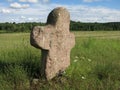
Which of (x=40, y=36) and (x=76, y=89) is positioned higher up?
(x=40, y=36)

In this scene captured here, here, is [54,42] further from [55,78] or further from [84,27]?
[84,27]

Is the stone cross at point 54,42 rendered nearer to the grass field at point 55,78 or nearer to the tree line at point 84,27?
the grass field at point 55,78

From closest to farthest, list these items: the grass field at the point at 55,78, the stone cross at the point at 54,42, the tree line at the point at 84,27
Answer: the grass field at the point at 55,78, the stone cross at the point at 54,42, the tree line at the point at 84,27

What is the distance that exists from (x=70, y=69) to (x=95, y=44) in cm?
760

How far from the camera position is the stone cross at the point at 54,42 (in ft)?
31.9

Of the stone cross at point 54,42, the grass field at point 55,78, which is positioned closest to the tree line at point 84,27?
the grass field at point 55,78

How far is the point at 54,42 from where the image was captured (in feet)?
Answer: 33.2

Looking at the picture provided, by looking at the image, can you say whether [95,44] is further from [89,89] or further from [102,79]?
[89,89]

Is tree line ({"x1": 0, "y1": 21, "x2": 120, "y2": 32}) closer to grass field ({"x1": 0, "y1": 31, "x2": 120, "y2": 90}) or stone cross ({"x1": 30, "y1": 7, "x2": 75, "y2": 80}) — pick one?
grass field ({"x1": 0, "y1": 31, "x2": 120, "y2": 90})

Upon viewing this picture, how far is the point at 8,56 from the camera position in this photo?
39.9 feet

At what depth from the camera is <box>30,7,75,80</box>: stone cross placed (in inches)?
383

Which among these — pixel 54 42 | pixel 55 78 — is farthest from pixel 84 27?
pixel 55 78

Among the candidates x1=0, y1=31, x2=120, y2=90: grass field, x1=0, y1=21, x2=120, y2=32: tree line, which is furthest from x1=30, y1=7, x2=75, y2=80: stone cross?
x1=0, y1=21, x2=120, y2=32: tree line

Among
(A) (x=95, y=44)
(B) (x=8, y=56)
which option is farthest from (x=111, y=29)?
(B) (x=8, y=56)
